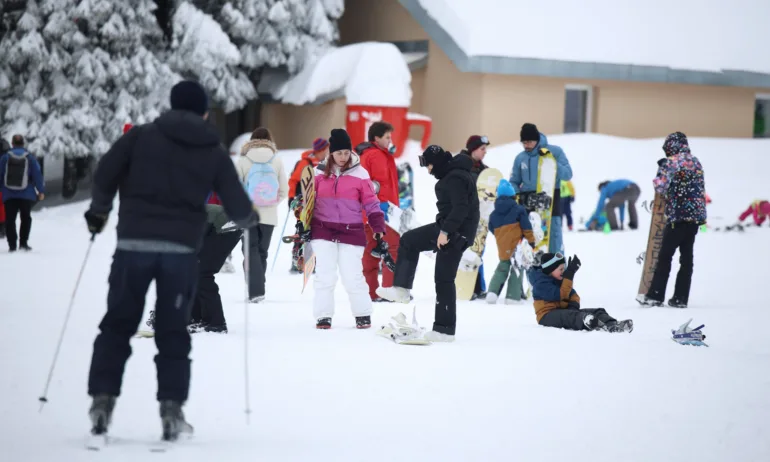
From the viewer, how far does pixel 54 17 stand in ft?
81.9

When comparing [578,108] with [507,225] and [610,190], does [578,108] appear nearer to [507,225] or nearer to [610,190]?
[610,190]

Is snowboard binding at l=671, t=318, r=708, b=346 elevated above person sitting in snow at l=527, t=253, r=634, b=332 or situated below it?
below

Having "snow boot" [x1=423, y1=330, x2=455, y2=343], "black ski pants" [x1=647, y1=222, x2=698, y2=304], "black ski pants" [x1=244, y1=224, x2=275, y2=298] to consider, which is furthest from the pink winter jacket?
"black ski pants" [x1=647, y1=222, x2=698, y2=304]

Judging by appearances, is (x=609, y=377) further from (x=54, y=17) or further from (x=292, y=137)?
(x=292, y=137)

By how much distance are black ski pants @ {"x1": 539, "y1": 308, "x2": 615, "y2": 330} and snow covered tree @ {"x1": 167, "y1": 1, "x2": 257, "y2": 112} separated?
18.3 meters

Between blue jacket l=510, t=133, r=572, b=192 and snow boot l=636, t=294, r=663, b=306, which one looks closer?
snow boot l=636, t=294, r=663, b=306

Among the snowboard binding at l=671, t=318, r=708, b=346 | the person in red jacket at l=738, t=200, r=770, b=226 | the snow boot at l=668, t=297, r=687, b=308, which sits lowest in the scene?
the snowboard binding at l=671, t=318, r=708, b=346

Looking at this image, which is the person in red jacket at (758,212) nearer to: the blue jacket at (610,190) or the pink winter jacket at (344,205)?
the blue jacket at (610,190)

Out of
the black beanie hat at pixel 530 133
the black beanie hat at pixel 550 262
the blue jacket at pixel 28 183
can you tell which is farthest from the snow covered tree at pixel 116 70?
the black beanie hat at pixel 550 262

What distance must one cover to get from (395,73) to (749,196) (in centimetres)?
902

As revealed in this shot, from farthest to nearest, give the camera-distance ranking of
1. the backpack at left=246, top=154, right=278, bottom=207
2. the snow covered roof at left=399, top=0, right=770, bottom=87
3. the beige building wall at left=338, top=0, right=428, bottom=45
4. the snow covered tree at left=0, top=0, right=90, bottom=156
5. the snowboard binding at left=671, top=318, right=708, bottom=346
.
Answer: the beige building wall at left=338, top=0, right=428, bottom=45 → the snow covered roof at left=399, top=0, right=770, bottom=87 → the snow covered tree at left=0, top=0, right=90, bottom=156 → the backpack at left=246, top=154, right=278, bottom=207 → the snowboard binding at left=671, top=318, right=708, bottom=346

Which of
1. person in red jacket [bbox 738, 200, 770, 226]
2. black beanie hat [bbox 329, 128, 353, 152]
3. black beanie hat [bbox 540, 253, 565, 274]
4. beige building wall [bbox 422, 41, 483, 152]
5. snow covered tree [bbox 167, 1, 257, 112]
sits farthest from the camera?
beige building wall [bbox 422, 41, 483, 152]

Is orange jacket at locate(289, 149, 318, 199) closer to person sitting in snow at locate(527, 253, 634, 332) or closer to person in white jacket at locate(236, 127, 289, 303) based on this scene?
person in white jacket at locate(236, 127, 289, 303)

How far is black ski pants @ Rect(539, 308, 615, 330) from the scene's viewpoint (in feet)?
31.0
